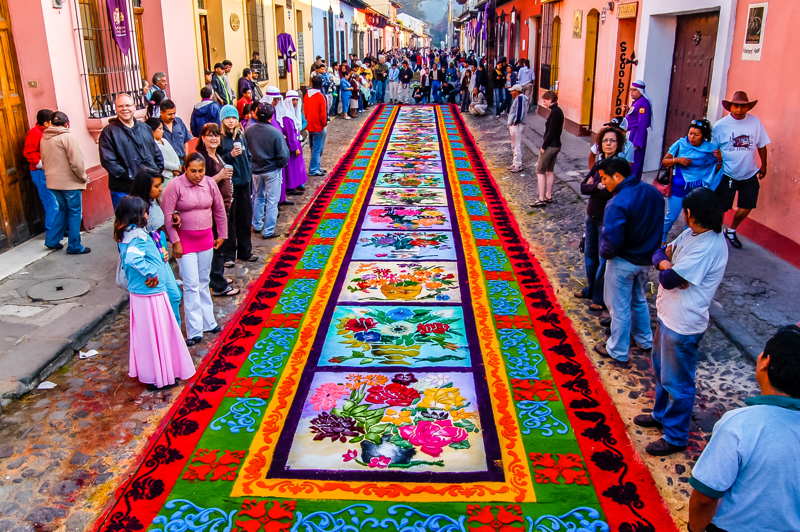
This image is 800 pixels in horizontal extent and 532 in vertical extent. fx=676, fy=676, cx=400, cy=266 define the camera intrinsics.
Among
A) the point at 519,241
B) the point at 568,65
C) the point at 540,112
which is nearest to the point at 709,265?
the point at 519,241

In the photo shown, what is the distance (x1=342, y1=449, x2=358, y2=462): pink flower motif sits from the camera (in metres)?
4.16

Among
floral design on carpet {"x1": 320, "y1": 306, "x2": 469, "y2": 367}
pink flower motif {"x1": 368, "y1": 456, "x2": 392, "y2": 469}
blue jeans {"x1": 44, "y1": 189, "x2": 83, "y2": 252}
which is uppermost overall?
blue jeans {"x1": 44, "y1": 189, "x2": 83, "y2": 252}

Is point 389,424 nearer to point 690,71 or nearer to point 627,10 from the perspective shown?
point 690,71

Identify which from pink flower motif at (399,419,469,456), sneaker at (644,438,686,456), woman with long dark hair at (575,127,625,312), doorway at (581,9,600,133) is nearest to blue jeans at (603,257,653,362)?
woman with long dark hair at (575,127,625,312)

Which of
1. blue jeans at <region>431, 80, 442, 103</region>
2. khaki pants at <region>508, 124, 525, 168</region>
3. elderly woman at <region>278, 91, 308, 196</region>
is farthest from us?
blue jeans at <region>431, 80, 442, 103</region>

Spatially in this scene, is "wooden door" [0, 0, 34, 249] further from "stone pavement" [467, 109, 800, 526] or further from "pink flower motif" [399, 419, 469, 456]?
"stone pavement" [467, 109, 800, 526]

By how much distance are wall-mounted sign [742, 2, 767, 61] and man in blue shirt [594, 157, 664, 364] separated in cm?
405

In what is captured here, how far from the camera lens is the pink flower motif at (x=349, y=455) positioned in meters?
4.16

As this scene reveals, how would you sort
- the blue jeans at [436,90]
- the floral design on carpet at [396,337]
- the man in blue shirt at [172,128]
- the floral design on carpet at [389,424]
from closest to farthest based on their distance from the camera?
the floral design on carpet at [389,424]
the floral design on carpet at [396,337]
the man in blue shirt at [172,128]
the blue jeans at [436,90]

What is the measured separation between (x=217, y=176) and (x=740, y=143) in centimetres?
529

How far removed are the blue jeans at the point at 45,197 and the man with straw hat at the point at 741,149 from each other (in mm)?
7236

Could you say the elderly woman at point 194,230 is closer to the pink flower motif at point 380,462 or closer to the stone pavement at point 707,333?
the pink flower motif at point 380,462

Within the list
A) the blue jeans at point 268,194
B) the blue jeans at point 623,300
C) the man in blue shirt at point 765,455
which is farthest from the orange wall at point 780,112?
the blue jeans at point 268,194

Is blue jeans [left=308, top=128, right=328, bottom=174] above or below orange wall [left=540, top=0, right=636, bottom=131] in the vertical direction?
below
